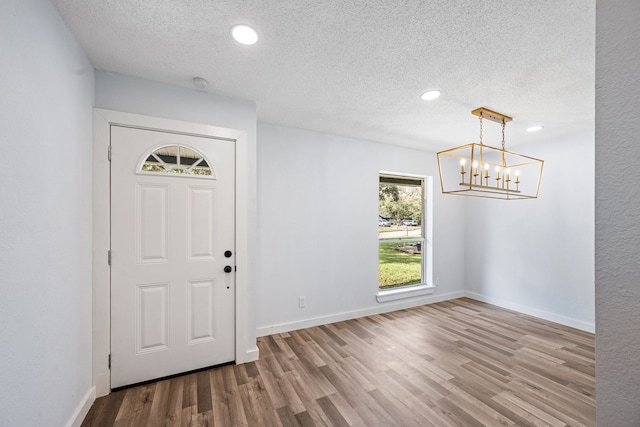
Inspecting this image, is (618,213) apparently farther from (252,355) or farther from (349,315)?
(349,315)

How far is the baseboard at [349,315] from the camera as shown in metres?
3.21

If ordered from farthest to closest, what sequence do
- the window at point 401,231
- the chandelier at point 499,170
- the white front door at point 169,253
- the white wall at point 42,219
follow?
the window at point 401,231 → the chandelier at point 499,170 → the white front door at point 169,253 → the white wall at point 42,219

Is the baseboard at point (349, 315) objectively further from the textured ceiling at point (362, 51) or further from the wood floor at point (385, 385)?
the textured ceiling at point (362, 51)

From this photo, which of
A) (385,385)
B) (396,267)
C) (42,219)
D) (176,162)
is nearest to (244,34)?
(176,162)

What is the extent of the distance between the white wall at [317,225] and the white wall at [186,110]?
549 mm

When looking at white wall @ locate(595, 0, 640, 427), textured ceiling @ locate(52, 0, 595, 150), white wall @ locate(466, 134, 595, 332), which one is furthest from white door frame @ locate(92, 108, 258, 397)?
white wall @ locate(466, 134, 595, 332)

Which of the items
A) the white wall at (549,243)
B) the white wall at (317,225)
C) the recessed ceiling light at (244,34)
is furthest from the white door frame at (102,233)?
the white wall at (549,243)

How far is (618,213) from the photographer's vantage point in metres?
0.70

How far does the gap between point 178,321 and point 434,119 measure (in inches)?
133

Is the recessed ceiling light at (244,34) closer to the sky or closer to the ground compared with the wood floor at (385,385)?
closer to the sky

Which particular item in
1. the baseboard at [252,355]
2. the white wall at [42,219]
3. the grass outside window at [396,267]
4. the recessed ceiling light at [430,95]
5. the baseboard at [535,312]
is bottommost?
the baseboard at [535,312]

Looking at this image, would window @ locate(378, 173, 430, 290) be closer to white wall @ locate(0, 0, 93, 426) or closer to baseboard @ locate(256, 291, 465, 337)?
baseboard @ locate(256, 291, 465, 337)

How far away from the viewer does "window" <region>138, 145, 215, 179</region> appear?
2.24 meters

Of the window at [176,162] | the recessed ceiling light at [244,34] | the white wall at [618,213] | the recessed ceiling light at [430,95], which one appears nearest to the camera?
the white wall at [618,213]
